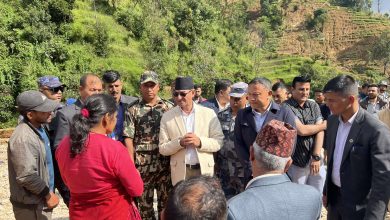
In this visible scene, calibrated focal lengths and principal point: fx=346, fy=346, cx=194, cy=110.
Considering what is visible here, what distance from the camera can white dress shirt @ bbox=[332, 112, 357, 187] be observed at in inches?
117

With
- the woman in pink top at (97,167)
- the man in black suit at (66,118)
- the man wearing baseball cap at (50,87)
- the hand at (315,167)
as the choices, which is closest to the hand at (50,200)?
the woman in pink top at (97,167)

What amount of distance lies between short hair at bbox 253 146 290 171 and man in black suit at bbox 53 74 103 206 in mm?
2086

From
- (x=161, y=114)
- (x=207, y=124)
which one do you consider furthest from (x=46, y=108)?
(x=207, y=124)

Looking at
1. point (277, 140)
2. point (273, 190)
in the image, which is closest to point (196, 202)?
point (273, 190)

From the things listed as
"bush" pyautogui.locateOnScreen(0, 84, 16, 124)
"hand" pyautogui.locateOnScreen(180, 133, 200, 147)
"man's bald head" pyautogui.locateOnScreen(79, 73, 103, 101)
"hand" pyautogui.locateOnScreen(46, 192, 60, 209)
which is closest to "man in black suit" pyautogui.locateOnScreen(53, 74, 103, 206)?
"man's bald head" pyautogui.locateOnScreen(79, 73, 103, 101)

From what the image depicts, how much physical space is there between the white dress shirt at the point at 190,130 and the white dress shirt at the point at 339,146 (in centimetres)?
146

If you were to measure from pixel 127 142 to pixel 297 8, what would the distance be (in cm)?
6823

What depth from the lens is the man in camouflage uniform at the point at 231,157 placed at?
4.10 m

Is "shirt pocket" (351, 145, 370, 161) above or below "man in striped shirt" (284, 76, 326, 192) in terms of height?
above

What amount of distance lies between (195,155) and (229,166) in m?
0.54

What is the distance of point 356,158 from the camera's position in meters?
2.75

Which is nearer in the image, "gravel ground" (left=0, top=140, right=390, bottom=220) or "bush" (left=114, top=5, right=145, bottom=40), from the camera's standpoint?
"gravel ground" (left=0, top=140, right=390, bottom=220)

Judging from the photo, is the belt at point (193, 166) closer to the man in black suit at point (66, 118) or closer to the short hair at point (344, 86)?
the man in black suit at point (66, 118)

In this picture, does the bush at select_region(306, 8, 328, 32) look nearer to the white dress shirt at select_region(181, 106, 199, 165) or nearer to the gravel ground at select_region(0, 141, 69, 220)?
the gravel ground at select_region(0, 141, 69, 220)
